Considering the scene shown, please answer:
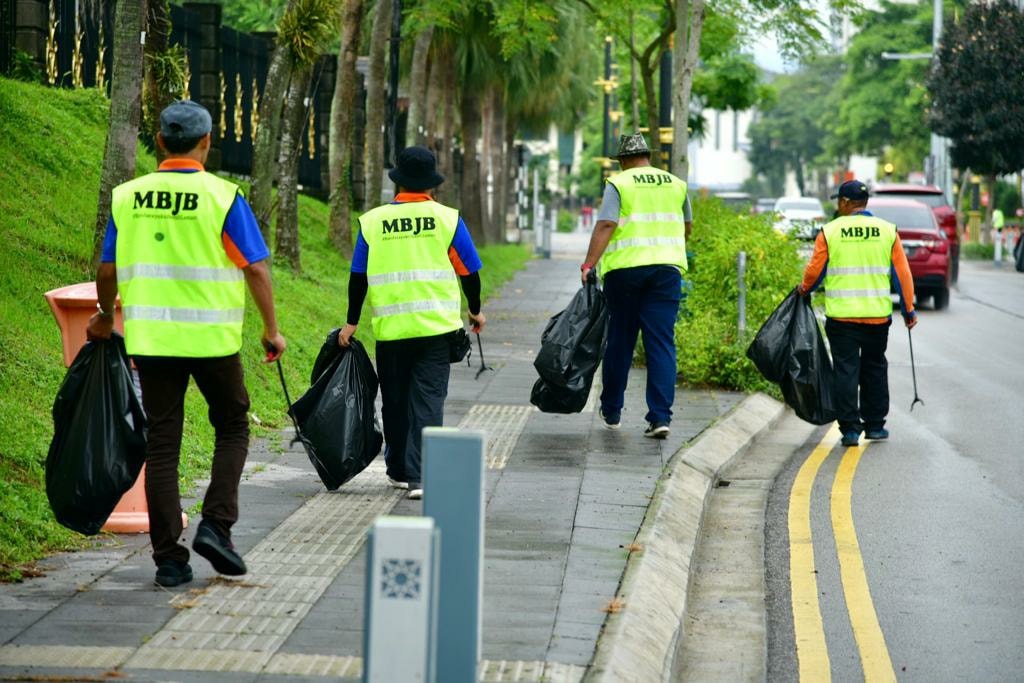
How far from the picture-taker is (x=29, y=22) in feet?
54.4

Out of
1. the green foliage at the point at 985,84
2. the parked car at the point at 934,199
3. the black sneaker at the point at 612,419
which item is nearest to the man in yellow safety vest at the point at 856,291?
the black sneaker at the point at 612,419

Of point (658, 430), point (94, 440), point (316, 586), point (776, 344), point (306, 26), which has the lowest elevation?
point (658, 430)

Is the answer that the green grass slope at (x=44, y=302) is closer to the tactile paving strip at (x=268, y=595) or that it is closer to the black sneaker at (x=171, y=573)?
the black sneaker at (x=171, y=573)

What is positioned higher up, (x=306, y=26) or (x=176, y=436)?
(x=306, y=26)

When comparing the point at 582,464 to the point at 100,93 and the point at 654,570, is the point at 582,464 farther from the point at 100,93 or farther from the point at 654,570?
the point at 100,93

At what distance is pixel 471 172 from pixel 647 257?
27.6 m

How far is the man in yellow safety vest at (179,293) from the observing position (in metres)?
6.32

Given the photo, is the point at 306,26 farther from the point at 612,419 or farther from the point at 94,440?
the point at 94,440

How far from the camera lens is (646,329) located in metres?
10.9

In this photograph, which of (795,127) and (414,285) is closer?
(414,285)

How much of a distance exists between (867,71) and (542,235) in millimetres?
38789

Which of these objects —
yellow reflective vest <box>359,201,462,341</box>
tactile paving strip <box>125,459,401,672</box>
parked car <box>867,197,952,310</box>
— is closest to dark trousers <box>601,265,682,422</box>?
yellow reflective vest <box>359,201,462,341</box>

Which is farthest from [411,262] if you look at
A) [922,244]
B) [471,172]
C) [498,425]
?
[471,172]

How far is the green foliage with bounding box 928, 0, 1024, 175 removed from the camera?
4531 centimetres
